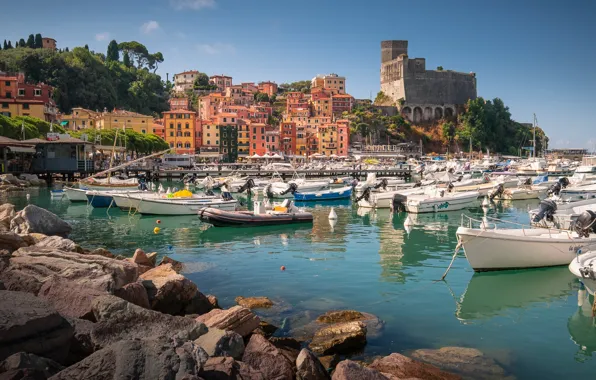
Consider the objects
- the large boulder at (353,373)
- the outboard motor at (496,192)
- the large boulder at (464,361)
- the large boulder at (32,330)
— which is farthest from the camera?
the outboard motor at (496,192)

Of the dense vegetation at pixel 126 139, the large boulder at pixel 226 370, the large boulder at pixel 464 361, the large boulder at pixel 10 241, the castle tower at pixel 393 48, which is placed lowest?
the large boulder at pixel 464 361

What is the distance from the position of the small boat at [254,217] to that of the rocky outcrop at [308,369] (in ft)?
55.0

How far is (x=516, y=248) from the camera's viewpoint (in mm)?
14875

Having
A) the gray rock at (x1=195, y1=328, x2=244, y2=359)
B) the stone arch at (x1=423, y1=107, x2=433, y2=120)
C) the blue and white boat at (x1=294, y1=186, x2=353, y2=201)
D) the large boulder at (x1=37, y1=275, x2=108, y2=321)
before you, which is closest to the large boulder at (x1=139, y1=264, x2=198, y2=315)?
the large boulder at (x1=37, y1=275, x2=108, y2=321)

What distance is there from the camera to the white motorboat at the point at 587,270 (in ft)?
37.8

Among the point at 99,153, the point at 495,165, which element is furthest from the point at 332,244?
the point at 495,165

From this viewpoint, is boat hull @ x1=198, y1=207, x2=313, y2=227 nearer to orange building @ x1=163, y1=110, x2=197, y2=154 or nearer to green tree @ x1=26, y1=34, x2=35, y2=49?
orange building @ x1=163, y1=110, x2=197, y2=154

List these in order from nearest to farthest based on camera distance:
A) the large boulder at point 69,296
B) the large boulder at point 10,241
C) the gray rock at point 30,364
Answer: the gray rock at point 30,364 → the large boulder at point 69,296 → the large boulder at point 10,241

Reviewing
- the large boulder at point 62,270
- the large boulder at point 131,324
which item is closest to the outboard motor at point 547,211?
the large boulder at point 62,270

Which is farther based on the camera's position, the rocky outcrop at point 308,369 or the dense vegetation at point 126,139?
the dense vegetation at point 126,139

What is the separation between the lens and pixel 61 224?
1756cm

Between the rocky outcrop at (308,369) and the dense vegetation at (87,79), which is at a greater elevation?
the dense vegetation at (87,79)

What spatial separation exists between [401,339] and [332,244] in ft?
35.8

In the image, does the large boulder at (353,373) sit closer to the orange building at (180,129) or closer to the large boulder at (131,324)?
the large boulder at (131,324)
